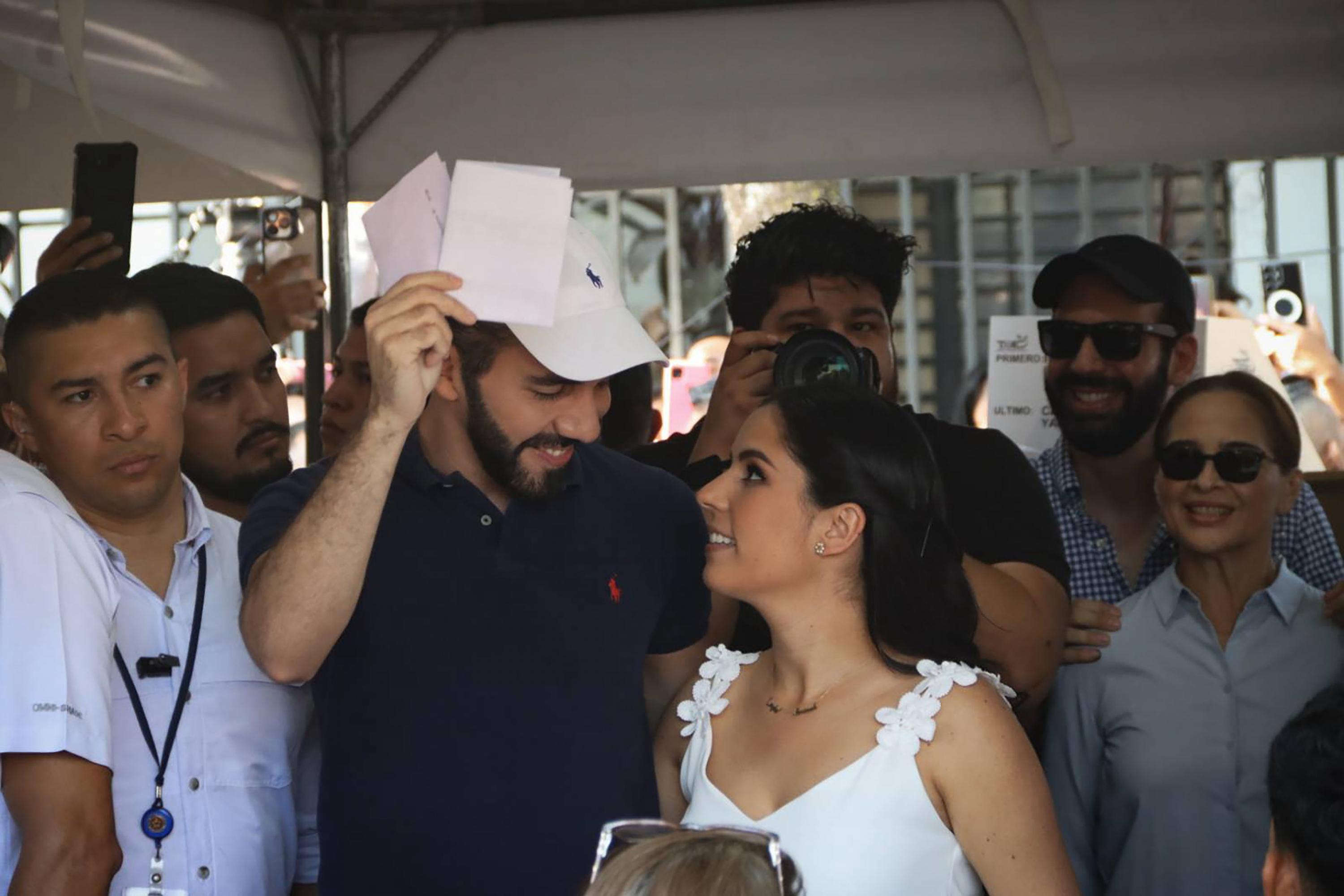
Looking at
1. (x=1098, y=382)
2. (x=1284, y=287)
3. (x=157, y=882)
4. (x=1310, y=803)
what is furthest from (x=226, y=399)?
(x=1284, y=287)

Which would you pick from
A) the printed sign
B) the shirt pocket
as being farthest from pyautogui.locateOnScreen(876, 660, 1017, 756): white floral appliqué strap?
the printed sign

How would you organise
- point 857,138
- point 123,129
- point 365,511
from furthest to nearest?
point 857,138
point 123,129
point 365,511

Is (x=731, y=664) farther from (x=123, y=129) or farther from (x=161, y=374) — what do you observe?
(x=123, y=129)

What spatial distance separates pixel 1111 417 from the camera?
10.1 ft

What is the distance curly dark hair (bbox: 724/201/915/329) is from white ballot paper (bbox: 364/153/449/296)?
804 millimetres

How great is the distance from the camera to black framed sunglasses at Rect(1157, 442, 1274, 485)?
2.77 metres

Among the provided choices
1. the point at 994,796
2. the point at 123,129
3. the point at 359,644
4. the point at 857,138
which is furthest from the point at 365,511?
the point at 857,138

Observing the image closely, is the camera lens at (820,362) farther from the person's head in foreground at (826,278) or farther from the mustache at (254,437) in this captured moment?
the mustache at (254,437)

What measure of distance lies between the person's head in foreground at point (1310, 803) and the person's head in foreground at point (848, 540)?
0.75 metres

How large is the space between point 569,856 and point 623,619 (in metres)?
0.32

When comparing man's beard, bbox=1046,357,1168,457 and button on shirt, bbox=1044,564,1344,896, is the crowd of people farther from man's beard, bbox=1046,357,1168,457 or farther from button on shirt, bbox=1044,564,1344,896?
man's beard, bbox=1046,357,1168,457

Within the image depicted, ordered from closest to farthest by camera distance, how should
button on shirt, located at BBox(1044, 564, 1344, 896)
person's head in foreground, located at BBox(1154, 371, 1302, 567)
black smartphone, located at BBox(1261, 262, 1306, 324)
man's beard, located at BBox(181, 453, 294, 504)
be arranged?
button on shirt, located at BBox(1044, 564, 1344, 896) → person's head in foreground, located at BBox(1154, 371, 1302, 567) → man's beard, located at BBox(181, 453, 294, 504) → black smartphone, located at BBox(1261, 262, 1306, 324)

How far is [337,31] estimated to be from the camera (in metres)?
4.39

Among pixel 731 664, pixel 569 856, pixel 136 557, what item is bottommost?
pixel 569 856
